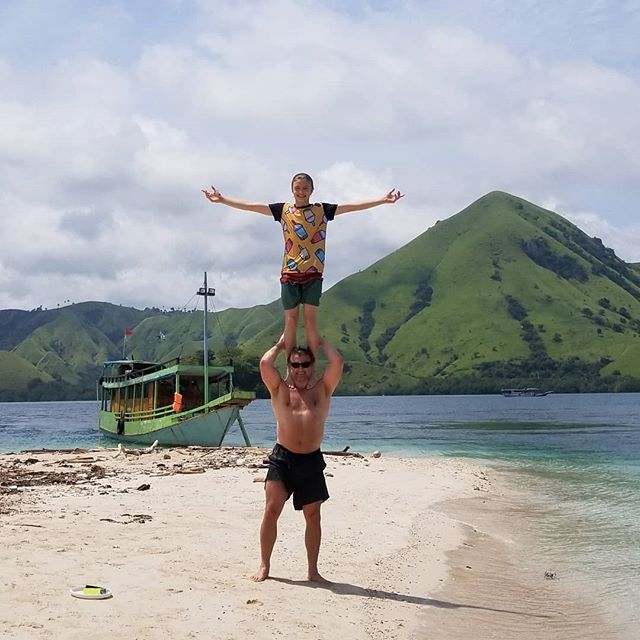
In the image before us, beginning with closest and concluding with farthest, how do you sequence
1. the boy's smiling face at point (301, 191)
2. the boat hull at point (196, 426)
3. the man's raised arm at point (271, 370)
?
the boy's smiling face at point (301, 191)
the man's raised arm at point (271, 370)
the boat hull at point (196, 426)

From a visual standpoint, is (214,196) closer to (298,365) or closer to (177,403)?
(298,365)

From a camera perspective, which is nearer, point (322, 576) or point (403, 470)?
point (322, 576)

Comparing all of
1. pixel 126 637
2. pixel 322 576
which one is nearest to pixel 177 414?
pixel 322 576

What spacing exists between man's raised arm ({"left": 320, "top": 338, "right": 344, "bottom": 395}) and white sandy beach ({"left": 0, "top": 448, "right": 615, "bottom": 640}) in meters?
2.25

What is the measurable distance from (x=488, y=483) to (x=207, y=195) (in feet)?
62.7

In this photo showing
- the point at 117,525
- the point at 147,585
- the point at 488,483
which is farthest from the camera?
the point at 488,483

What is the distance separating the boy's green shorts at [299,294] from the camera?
7988 millimetres

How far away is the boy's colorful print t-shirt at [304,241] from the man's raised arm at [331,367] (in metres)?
0.85

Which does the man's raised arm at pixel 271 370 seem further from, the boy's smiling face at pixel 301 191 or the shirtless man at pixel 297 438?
the boy's smiling face at pixel 301 191

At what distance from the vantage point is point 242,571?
9.12 m

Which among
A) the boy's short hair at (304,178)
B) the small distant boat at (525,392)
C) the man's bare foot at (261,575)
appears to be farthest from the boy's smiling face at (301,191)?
the small distant boat at (525,392)

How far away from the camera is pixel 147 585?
26.1 feet

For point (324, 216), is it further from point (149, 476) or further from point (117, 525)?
point (149, 476)

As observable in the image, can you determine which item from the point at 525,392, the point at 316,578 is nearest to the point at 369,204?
the point at 316,578
